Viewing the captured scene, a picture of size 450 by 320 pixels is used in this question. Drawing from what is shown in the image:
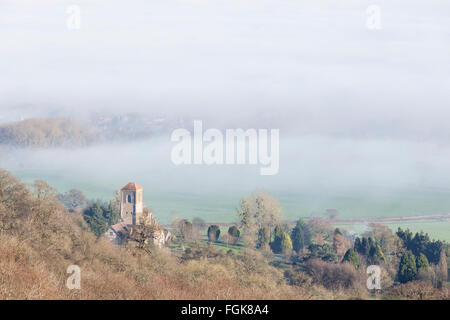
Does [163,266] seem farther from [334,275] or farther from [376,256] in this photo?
[376,256]

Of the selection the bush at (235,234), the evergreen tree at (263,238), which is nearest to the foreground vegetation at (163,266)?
the evergreen tree at (263,238)

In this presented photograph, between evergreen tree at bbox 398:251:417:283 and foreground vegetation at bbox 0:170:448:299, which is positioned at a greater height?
foreground vegetation at bbox 0:170:448:299

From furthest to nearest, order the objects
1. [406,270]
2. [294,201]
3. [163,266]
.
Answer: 1. [294,201]
2. [406,270]
3. [163,266]

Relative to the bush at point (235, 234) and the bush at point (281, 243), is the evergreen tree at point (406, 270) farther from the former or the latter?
the bush at point (235, 234)

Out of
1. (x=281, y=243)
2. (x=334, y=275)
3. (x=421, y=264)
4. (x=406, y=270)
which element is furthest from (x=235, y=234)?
(x=334, y=275)

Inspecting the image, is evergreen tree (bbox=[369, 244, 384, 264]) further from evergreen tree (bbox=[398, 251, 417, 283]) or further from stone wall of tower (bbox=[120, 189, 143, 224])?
stone wall of tower (bbox=[120, 189, 143, 224])

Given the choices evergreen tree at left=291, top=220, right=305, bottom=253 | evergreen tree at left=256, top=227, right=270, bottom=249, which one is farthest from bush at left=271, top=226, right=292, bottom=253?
evergreen tree at left=291, top=220, right=305, bottom=253

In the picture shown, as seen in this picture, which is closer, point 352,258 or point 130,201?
point 352,258
